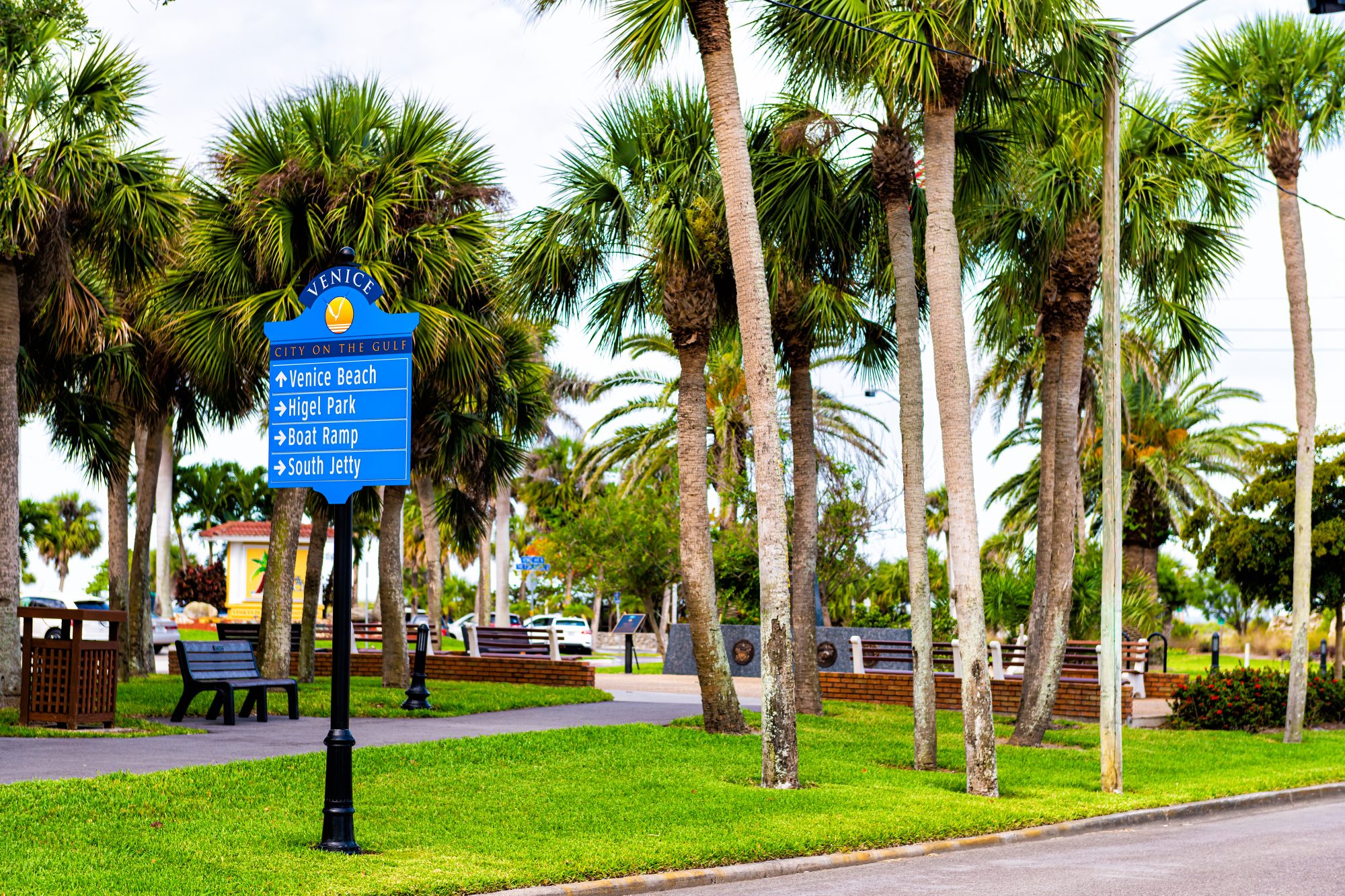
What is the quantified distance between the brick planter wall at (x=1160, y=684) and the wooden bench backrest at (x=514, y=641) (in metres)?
11.7

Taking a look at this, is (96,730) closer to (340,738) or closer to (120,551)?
(340,738)

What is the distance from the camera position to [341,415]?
945cm

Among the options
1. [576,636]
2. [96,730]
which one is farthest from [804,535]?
[576,636]

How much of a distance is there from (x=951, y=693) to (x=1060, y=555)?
603 centimetres

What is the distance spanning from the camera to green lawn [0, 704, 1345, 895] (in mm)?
8438

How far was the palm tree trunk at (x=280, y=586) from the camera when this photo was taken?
2078 cm

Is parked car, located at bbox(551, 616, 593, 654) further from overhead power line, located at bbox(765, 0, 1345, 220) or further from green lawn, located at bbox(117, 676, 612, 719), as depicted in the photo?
overhead power line, located at bbox(765, 0, 1345, 220)

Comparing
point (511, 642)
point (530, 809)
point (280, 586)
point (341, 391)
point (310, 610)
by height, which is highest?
point (341, 391)

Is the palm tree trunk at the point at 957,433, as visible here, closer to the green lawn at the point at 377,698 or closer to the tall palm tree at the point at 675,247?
the tall palm tree at the point at 675,247

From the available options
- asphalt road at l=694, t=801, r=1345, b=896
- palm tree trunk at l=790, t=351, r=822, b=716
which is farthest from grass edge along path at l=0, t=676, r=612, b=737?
asphalt road at l=694, t=801, r=1345, b=896

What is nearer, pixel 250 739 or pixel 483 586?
pixel 250 739

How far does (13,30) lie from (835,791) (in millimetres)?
10385

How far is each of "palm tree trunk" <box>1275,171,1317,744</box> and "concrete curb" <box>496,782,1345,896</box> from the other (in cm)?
524

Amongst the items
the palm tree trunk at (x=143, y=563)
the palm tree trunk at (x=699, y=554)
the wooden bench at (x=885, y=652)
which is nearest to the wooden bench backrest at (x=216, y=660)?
the palm tree trunk at (x=699, y=554)
